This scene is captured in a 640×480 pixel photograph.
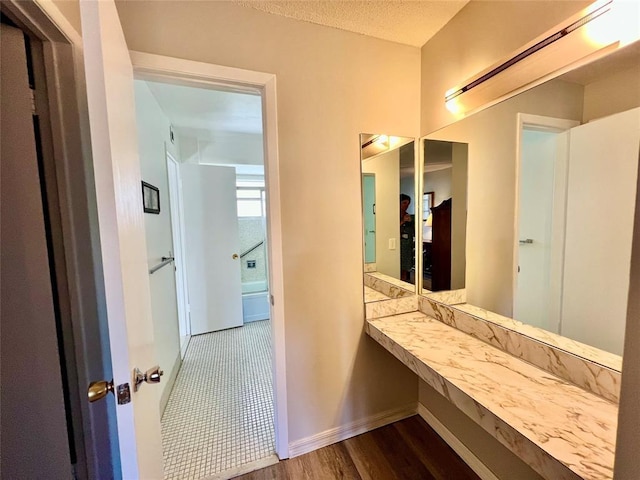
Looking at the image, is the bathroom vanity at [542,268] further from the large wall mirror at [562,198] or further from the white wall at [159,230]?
the white wall at [159,230]

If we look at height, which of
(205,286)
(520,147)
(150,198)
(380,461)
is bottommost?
(380,461)

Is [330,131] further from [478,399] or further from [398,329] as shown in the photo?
[478,399]

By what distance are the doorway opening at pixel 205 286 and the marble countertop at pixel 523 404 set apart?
1.01m

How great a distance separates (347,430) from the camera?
67.4 inches

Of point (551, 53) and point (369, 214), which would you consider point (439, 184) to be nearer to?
point (369, 214)

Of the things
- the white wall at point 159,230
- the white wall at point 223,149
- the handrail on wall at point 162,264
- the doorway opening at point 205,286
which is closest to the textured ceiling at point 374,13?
the doorway opening at point 205,286

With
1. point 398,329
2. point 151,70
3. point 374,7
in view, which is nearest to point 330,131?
point 374,7

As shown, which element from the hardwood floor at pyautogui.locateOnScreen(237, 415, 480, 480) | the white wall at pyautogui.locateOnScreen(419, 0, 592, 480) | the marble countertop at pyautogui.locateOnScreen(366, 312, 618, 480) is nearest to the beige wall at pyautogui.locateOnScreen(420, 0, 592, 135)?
the white wall at pyautogui.locateOnScreen(419, 0, 592, 480)

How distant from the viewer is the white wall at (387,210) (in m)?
1.72

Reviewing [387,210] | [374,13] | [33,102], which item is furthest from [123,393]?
[374,13]

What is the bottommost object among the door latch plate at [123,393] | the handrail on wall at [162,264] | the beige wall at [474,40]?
the door latch plate at [123,393]

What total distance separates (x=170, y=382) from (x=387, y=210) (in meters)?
2.19

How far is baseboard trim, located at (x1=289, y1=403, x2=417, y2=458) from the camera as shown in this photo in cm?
159

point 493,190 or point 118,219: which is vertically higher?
point 493,190
